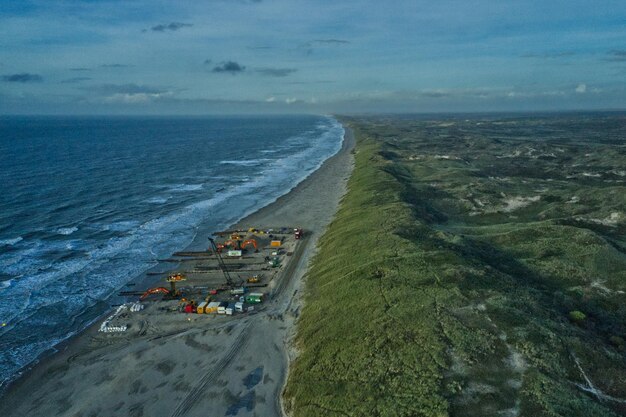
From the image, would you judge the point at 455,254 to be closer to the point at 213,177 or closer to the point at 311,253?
the point at 311,253

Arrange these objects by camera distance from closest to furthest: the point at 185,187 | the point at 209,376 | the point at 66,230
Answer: the point at 209,376 < the point at 66,230 < the point at 185,187

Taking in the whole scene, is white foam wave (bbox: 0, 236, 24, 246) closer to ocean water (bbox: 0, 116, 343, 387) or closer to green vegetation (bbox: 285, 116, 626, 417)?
ocean water (bbox: 0, 116, 343, 387)

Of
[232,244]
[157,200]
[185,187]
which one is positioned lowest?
[232,244]

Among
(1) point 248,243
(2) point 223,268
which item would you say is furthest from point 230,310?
(1) point 248,243

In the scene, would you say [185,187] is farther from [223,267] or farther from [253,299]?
[253,299]

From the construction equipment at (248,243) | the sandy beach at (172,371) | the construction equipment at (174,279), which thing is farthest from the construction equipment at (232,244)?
the sandy beach at (172,371)

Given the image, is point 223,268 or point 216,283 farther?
point 223,268

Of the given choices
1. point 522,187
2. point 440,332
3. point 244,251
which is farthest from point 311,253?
point 522,187
